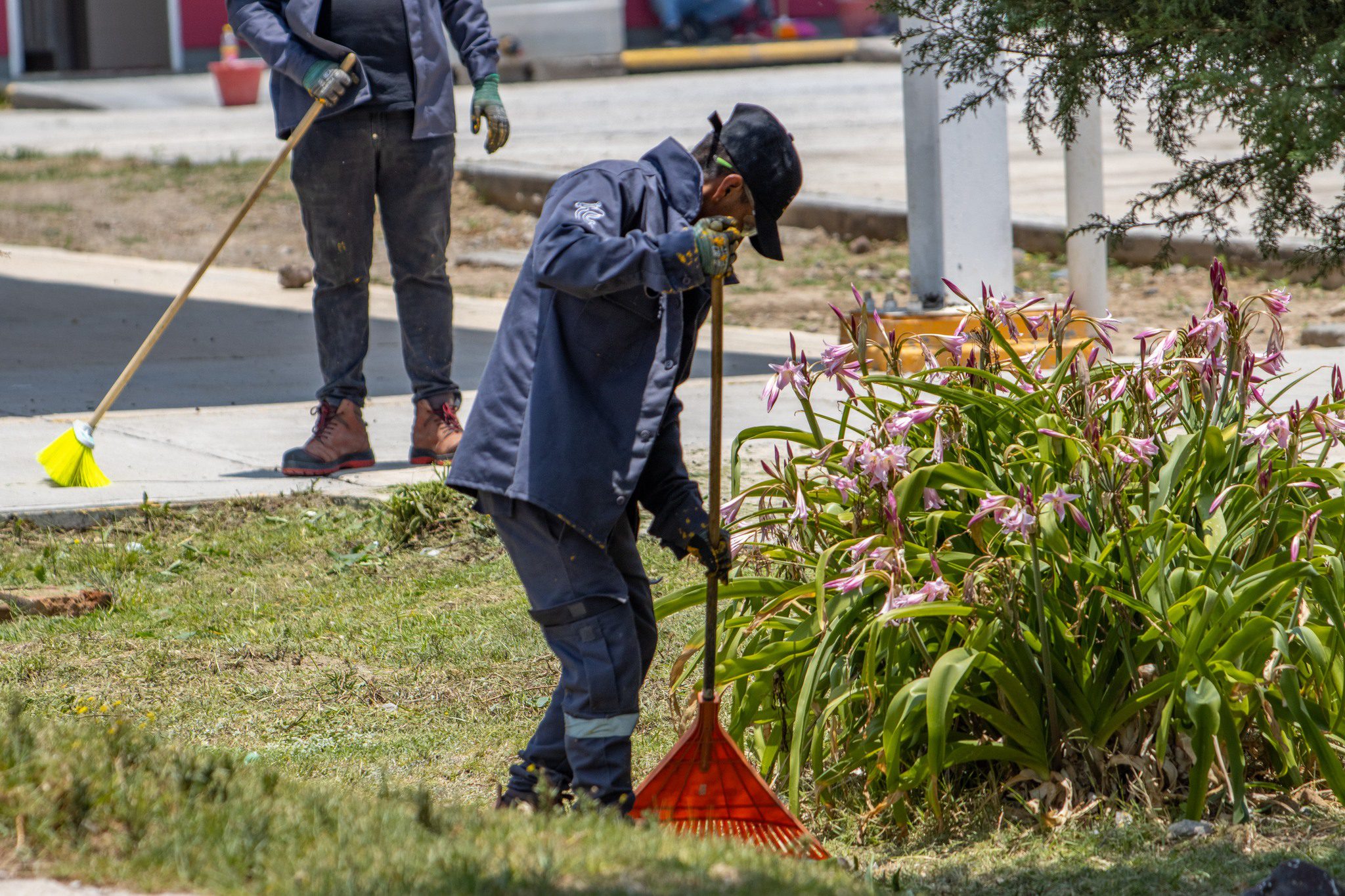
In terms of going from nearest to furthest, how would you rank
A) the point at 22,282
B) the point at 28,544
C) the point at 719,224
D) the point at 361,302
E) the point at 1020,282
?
the point at 719,224, the point at 28,544, the point at 361,302, the point at 1020,282, the point at 22,282

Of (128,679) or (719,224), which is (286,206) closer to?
(128,679)

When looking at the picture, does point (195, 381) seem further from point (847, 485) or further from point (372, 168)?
point (847, 485)

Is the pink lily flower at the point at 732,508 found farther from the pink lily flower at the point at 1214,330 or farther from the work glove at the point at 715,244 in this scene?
the pink lily flower at the point at 1214,330

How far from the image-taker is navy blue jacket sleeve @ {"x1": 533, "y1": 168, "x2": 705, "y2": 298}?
296cm

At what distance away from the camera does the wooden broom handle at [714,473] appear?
3092mm

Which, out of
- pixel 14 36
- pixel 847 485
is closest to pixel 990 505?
pixel 847 485

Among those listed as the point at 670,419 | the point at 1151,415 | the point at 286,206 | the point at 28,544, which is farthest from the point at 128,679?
the point at 286,206

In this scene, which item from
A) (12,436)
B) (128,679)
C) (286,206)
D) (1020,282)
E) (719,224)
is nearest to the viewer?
(719,224)

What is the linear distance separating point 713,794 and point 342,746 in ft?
3.69

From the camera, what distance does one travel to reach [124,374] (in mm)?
6141

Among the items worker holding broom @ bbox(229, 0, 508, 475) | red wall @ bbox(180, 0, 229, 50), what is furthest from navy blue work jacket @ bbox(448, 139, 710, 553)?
red wall @ bbox(180, 0, 229, 50)

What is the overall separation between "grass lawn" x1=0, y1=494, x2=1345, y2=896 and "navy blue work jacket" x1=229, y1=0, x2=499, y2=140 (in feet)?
4.53

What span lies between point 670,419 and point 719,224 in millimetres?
464

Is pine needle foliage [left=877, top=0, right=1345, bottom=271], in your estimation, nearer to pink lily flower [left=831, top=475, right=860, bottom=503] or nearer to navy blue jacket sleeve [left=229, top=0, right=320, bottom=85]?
pink lily flower [left=831, top=475, right=860, bottom=503]
